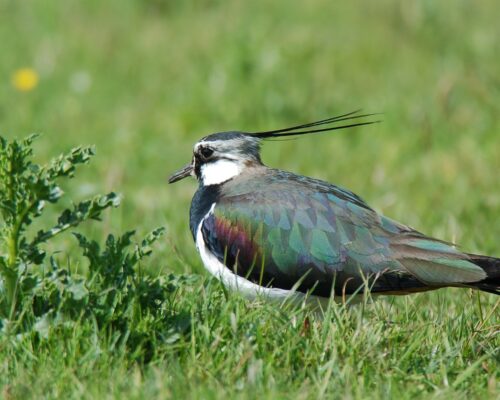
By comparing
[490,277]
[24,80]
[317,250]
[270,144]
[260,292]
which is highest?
[24,80]

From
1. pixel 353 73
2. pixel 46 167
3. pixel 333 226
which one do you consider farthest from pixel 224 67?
pixel 46 167

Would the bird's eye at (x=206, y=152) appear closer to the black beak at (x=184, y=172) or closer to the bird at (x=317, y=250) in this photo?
the black beak at (x=184, y=172)

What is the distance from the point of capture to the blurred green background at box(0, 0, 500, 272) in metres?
7.54

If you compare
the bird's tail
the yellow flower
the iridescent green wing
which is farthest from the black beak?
the yellow flower

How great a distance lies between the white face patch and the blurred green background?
4.21ft

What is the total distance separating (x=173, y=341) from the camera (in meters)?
3.76

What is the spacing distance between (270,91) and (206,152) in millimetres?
3808

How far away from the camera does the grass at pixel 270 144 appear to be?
3.61 meters

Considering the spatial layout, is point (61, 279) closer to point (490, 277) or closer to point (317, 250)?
point (317, 250)

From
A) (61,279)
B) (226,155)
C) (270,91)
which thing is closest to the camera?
(61,279)

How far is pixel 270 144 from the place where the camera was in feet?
27.2

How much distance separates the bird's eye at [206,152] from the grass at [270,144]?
59cm

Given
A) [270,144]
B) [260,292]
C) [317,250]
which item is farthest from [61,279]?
[270,144]

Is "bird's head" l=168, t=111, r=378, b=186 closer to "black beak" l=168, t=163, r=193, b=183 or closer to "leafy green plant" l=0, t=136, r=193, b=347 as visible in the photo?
"black beak" l=168, t=163, r=193, b=183
